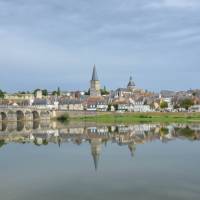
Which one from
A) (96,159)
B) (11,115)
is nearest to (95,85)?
(11,115)

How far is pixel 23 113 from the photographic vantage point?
73.0 m

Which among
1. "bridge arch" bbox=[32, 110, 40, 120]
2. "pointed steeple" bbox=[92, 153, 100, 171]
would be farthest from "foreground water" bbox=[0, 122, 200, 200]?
"bridge arch" bbox=[32, 110, 40, 120]

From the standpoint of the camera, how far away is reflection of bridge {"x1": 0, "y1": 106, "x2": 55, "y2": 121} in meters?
69.6

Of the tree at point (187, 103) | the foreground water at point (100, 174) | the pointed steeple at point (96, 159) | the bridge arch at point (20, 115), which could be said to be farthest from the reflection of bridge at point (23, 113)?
the pointed steeple at point (96, 159)

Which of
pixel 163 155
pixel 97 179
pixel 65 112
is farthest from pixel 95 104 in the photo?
pixel 97 179

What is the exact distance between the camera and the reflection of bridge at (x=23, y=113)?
6962 centimetres

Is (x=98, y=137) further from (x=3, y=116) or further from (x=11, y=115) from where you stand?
(x=11, y=115)

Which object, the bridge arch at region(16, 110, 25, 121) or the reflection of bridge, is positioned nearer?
the reflection of bridge

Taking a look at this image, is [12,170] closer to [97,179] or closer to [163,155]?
[97,179]

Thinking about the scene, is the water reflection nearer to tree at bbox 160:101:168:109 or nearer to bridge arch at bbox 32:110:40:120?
bridge arch at bbox 32:110:40:120

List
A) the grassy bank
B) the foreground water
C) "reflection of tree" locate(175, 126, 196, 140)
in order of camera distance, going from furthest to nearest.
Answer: the grassy bank → "reflection of tree" locate(175, 126, 196, 140) → the foreground water

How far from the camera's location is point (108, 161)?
799 inches

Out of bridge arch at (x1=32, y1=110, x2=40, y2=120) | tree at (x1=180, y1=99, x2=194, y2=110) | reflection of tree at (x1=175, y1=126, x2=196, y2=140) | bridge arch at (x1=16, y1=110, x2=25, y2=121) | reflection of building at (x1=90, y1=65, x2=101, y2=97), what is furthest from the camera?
reflection of building at (x1=90, y1=65, x2=101, y2=97)

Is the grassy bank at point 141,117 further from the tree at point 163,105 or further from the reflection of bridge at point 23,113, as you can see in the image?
the tree at point 163,105
